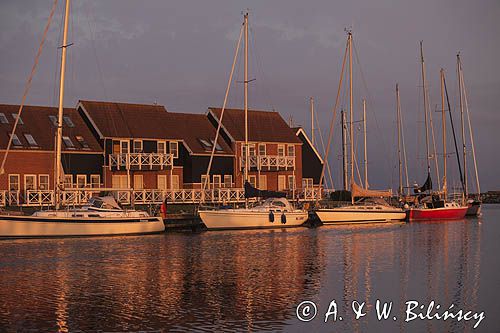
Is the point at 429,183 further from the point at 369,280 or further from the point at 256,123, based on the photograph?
the point at 369,280

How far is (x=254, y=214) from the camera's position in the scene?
52875 mm

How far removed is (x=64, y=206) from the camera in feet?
171

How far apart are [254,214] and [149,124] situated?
15.5 m

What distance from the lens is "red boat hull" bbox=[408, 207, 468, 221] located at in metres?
67.4

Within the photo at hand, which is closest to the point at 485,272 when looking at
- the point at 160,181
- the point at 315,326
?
the point at 315,326

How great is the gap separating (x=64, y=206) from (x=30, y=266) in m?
20.1

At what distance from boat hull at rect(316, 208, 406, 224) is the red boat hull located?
4.12 metres

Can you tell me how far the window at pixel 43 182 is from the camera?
55.4 meters

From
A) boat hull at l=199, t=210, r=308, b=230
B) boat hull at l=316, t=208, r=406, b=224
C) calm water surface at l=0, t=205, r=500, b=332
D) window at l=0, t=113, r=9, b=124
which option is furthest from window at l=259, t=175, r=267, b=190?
window at l=0, t=113, r=9, b=124

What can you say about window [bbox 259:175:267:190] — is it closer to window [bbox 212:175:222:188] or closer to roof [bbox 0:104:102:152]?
window [bbox 212:175:222:188]

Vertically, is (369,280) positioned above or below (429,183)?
below

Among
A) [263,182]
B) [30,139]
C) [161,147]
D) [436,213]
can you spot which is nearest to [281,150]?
[263,182]

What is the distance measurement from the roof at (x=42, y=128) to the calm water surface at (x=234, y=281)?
14.4 metres

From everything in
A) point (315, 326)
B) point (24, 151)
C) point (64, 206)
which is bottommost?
point (315, 326)
